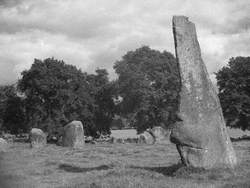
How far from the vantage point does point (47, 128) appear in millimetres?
55094

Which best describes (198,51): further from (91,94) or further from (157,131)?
(91,94)

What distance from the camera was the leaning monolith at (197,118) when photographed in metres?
14.6

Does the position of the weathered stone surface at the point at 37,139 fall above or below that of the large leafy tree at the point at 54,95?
below

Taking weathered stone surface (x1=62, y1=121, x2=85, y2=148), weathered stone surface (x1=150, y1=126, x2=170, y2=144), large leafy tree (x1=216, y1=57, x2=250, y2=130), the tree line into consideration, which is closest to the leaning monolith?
weathered stone surface (x1=62, y1=121, x2=85, y2=148)

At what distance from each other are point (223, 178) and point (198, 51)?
477 centimetres

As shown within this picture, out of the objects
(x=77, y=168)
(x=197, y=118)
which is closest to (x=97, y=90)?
(x=77, y=168)

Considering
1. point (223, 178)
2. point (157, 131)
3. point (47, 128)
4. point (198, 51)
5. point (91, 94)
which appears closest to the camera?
point (223, 178)

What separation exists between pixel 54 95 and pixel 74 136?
1865 centimetres

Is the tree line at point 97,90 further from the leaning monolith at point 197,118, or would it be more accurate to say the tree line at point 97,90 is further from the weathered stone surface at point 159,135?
the leaning monolith at point 197,118

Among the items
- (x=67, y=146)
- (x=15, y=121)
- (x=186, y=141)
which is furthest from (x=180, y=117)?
(x=15, y=121)

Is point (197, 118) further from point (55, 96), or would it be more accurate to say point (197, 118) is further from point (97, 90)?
point (97, 90)

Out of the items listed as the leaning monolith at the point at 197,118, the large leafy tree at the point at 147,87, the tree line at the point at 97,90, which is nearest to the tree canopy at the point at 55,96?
the tree line at the point at 97,90

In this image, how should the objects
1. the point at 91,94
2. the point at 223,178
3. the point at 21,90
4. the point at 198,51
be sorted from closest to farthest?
the point at 223,178 < the point at 198,51 < the point at 21,90 < the point at 91,94

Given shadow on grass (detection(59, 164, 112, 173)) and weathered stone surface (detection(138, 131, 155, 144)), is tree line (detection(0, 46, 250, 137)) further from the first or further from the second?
shadow on grass (detection(59, 164, 112, 173))
